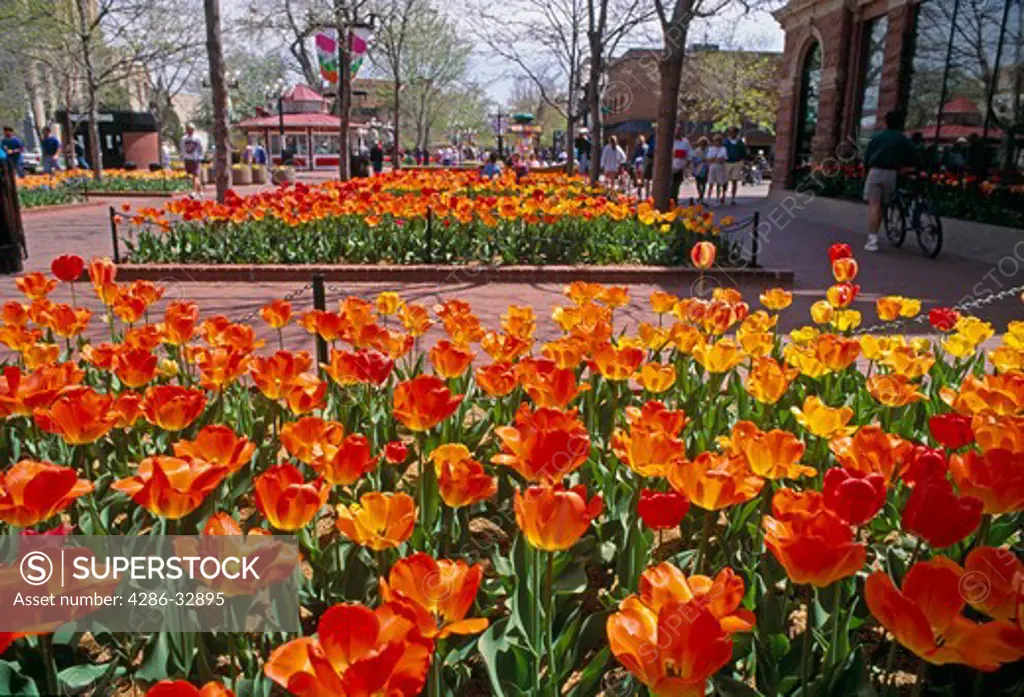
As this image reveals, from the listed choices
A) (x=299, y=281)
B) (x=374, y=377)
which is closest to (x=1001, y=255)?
(x=299, y=281)

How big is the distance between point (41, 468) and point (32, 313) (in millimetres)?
1858

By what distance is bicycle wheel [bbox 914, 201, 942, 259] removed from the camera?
34.4ft

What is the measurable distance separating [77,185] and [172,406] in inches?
890

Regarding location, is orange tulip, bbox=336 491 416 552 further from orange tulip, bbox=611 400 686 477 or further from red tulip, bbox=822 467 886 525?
red tulip, bbox=822 467 886 525

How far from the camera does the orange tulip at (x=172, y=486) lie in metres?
1.43

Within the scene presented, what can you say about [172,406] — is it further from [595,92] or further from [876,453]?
[595,92]

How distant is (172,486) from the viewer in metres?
1.45

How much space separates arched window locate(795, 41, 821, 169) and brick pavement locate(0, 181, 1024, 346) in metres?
8.49

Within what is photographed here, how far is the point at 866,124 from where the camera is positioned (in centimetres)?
1680

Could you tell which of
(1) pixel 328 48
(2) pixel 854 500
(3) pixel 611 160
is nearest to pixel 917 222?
(3) pixel 611 160

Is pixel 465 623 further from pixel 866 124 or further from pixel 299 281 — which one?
pixel 866 124

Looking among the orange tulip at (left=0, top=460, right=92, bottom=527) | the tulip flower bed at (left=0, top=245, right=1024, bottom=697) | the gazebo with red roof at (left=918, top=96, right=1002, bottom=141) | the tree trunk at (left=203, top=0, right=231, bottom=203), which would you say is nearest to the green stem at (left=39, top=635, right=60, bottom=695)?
the tulip flower bed at (left=0, top=245, right=1024, bottom=697)

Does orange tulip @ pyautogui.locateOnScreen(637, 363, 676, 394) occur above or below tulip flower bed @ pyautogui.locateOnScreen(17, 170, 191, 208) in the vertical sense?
above

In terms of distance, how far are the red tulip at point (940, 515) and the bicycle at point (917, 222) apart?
10.3 metres
